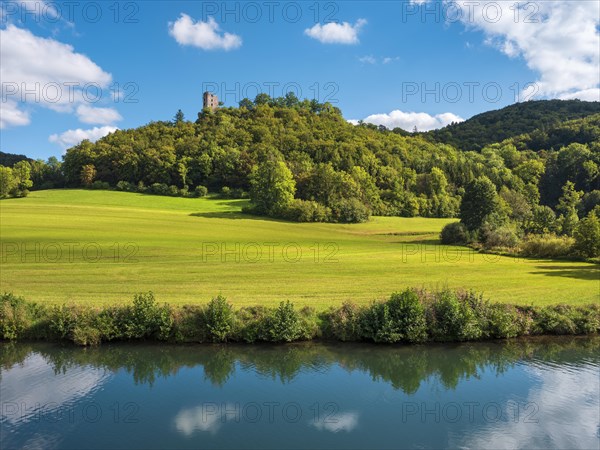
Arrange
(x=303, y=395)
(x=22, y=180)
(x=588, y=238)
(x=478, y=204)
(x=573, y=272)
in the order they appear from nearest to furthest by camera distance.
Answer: (x=303, y=395) < (x=573, y=272) < (x=588, y=238) < (x=478, y=204) < (x=22, y=180)

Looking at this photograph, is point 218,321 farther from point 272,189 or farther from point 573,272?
point 272,189

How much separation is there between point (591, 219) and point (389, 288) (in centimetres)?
3051

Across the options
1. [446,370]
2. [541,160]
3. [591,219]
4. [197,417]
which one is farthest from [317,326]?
[541,160]

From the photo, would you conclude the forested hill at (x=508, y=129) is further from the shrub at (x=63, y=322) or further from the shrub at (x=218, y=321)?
the shrub at (x=63, y=322)

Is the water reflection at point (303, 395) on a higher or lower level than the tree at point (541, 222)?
lower

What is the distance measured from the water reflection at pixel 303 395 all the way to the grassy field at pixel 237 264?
18.1 feet

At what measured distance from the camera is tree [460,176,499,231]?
59719 millimetres

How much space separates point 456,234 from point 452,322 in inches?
1569

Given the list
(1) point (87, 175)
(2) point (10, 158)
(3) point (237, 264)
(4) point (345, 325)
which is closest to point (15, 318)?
(4) point (345, 325)

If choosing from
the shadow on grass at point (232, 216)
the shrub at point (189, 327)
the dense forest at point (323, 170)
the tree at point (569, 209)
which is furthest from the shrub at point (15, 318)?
the tree at point (569, 209)

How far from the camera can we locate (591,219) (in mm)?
48625

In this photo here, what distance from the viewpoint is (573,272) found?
3991cm

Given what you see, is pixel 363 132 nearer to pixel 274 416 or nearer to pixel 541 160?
pixel 541 160

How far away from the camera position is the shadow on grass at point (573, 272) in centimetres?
3791
